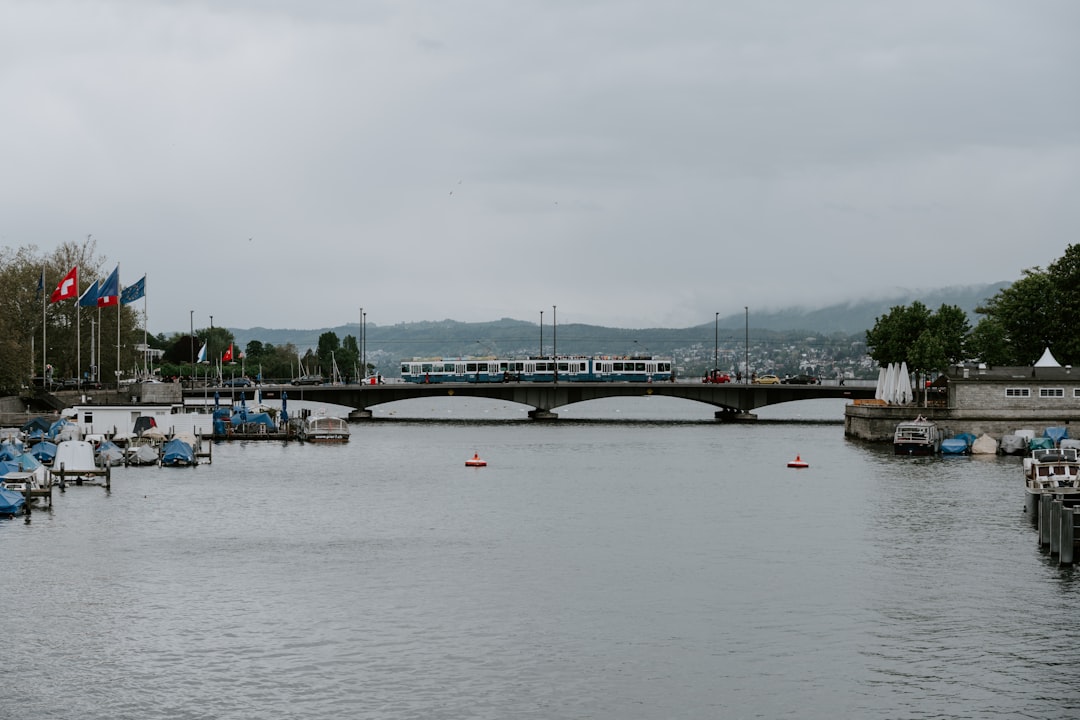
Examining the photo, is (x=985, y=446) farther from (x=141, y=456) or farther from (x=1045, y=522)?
(x=141, y=456)

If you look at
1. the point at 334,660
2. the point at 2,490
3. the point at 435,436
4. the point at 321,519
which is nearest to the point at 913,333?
the point at 435,436

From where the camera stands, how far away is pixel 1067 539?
2261 inches

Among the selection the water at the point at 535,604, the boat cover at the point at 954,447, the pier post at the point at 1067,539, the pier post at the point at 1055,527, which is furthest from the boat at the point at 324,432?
the pier post at the point at 1067,539

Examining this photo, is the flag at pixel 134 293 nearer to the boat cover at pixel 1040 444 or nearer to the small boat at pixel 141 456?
the small boat at pixel 141 456

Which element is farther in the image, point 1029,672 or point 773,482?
point 773,482

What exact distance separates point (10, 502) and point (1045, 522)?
55.4 m

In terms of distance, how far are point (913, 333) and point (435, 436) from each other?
205ft

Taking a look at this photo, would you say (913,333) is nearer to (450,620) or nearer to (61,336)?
(61,336)

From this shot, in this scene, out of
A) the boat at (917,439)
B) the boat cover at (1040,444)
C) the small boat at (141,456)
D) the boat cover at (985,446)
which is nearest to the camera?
the small boat at (141,456)

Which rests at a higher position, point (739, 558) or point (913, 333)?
point (913, 333)

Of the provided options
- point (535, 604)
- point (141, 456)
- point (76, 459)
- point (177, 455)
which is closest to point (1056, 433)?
point (177, 455)

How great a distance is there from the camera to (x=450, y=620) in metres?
46.8

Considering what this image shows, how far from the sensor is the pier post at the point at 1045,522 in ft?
203

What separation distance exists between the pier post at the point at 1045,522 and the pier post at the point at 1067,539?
363 cm
